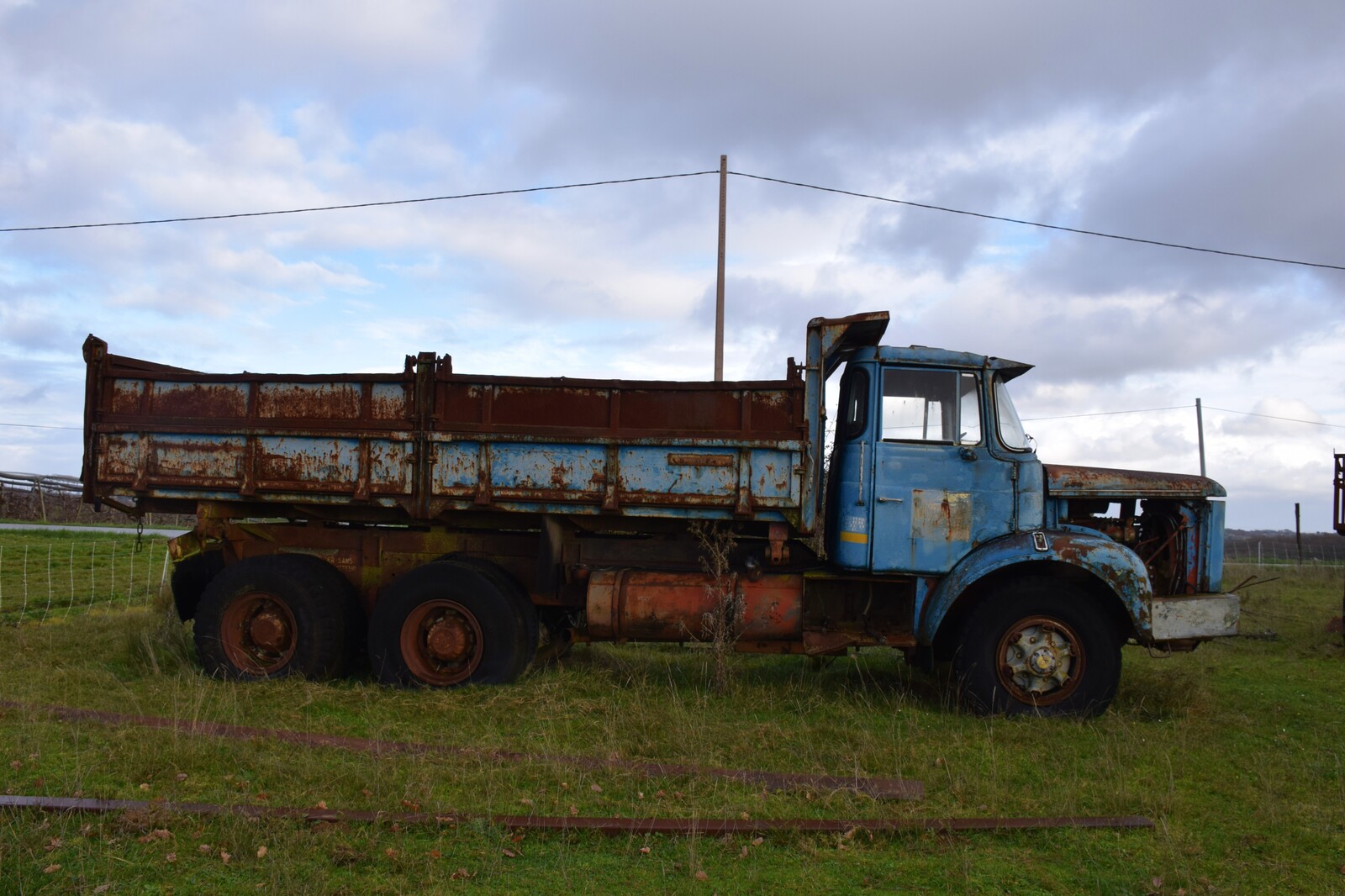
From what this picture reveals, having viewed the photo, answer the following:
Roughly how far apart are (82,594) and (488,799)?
35.7 feet

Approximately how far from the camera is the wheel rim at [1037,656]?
266 inches

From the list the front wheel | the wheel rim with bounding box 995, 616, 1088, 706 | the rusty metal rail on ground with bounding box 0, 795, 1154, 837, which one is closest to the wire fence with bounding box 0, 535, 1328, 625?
the rusty metal rail on ground with bounding box 0, 795, 1154, 837

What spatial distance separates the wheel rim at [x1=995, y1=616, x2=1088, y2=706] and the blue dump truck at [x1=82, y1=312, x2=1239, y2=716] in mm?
17

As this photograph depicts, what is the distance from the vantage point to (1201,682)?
321 inches

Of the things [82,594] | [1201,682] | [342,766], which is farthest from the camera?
[82,594]

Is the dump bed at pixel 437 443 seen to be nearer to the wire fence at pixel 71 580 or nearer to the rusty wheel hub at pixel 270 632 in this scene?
the rusty wheel hub at pixel 270 632

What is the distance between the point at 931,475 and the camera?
7039 mm

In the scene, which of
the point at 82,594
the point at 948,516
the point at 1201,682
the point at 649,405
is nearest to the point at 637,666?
the point at 649,405

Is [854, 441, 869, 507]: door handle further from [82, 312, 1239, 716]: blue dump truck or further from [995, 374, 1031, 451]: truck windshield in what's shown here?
[995, 374, 1031, 451]: truck windshield

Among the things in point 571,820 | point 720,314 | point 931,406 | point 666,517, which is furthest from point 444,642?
point 720,314

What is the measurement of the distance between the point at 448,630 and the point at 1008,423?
15.3 feet

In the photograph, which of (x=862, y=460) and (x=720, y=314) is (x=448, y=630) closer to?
(x=862, y=460)

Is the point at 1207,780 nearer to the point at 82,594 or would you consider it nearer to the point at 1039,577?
the point at 1039,577

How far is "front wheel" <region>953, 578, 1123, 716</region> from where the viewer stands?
671 centimetres
